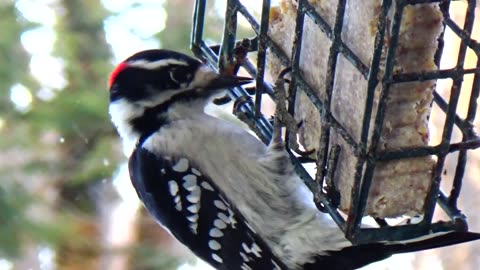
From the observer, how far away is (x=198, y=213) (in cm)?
222

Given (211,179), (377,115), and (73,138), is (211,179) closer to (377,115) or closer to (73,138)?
(377,115)

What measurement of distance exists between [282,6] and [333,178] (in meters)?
0.46

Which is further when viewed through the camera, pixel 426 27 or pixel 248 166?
pixel 248 166

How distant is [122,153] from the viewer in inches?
159

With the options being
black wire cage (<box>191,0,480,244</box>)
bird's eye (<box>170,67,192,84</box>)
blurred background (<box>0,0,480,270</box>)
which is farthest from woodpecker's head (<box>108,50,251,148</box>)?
blurred background (<box>0,0,480,270</box>)

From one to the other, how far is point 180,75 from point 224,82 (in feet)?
0.43

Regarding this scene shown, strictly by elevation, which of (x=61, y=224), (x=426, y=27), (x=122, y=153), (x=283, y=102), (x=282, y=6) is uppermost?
(x=122, y=153)

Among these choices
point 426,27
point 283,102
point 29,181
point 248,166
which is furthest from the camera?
point 29,181

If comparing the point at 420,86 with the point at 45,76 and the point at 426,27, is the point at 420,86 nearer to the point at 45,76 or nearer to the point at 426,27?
the point at 426,27

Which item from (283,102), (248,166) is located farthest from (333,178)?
(248,166)

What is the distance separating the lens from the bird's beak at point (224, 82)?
7.02 feet

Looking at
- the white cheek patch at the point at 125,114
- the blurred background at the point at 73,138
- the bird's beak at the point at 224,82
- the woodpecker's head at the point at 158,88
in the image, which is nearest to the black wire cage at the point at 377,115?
the bird's beak at the point at 224,82

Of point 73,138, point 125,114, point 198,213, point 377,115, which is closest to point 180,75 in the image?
point 125,114

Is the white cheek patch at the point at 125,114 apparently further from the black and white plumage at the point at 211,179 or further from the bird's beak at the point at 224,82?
the bird's beak at the point at 224,82
